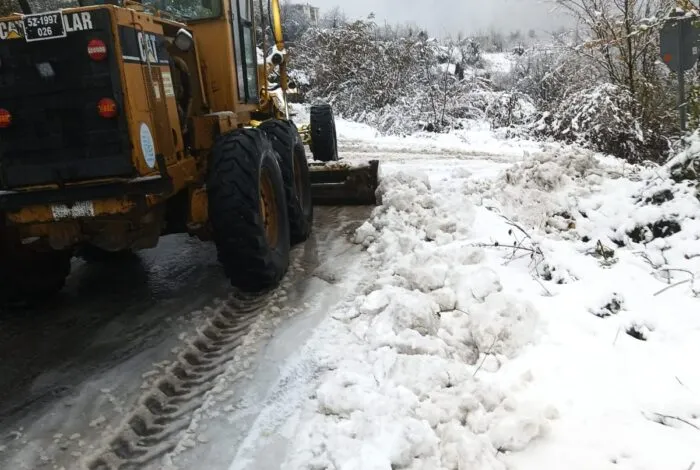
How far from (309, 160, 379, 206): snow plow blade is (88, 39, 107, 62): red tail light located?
4267mm

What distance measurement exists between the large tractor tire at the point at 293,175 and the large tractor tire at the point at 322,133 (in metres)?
2.72

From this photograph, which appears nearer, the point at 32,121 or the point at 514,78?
the point at 32,121

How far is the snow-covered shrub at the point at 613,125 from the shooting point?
1105 cm

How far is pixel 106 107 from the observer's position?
395 cm

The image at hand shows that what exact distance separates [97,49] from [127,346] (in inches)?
78.2

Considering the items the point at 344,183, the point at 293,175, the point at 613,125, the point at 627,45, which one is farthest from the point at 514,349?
the point at 627,45

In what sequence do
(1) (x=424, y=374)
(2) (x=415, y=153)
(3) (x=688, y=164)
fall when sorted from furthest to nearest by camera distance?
(2) (x=415, y=153) < (3) (x=688, y=164) < (1) (x=424, y=374)

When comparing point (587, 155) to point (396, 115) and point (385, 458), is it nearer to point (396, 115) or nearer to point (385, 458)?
point (385, 458)

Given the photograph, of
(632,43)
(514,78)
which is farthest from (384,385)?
(514,78)

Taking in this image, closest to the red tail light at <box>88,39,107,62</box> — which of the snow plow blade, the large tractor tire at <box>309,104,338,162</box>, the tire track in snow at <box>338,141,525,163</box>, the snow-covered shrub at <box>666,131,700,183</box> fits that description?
the snow plow blade

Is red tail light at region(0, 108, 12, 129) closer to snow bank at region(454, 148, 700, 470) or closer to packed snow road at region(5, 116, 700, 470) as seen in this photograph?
Answer: packed snow road at region(5, 116, 700, 470)

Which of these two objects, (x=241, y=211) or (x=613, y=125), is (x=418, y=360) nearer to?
(x=241, y=211)

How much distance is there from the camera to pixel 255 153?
15.8ft

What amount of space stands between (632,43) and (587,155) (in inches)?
217
